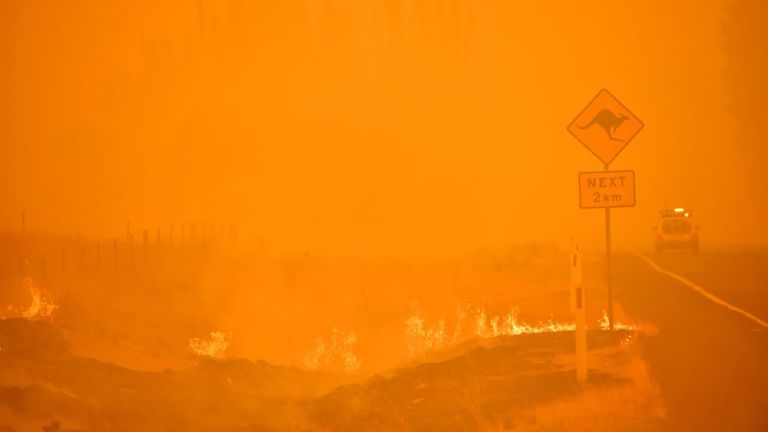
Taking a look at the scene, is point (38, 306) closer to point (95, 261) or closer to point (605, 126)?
point (95, 261)

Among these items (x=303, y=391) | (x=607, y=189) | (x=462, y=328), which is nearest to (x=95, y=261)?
(x=462, y=328)

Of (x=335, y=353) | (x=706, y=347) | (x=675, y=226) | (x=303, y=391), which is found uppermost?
(x=675, y=226)

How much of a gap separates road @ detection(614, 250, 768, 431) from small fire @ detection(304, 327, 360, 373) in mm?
5647

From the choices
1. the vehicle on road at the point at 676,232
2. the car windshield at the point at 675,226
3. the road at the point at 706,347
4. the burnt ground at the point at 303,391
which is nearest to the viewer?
the road at the point at 706,347

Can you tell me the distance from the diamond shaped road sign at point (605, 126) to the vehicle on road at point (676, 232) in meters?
25.6

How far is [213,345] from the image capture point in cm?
1992

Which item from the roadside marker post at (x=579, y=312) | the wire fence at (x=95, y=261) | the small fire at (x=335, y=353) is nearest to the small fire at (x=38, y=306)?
the wire fence at (x=95, y=261)

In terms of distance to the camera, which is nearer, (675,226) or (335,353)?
(335,353)

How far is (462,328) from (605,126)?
6.11 metres

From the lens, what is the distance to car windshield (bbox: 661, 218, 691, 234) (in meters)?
38.5

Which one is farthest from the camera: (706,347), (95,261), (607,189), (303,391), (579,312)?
(95,261)

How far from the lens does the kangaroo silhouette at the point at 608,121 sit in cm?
1402

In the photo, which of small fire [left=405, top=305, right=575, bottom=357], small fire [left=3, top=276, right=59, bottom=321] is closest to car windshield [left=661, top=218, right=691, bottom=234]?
small fire [left=405, top=305, right=575, bottom=357]

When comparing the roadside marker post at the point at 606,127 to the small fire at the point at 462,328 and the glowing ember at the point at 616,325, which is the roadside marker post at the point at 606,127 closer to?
the glowing ember at the point at 616,325
